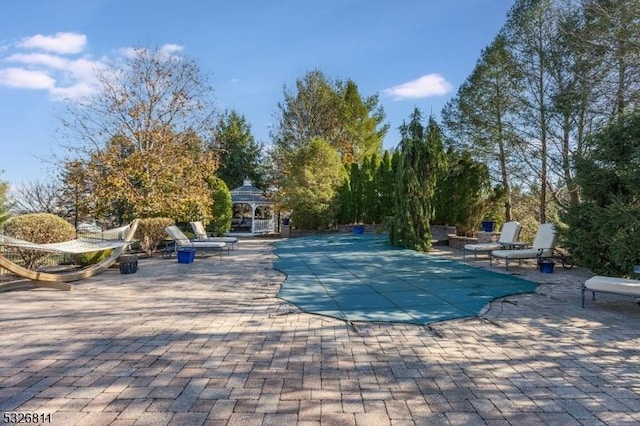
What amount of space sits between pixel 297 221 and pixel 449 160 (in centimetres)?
873

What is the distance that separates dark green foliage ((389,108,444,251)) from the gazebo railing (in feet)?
43.8

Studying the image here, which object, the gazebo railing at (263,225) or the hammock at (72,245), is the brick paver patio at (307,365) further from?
the gazebo railing at (263,225)

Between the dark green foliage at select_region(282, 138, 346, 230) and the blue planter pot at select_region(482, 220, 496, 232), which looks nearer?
the blue planter pot at select_region(482, 220, 496, 232)

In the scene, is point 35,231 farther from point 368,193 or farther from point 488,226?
point 368,193

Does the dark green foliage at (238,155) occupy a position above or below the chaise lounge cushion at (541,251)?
above

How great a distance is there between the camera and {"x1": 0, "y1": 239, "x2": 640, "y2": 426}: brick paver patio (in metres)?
2.59

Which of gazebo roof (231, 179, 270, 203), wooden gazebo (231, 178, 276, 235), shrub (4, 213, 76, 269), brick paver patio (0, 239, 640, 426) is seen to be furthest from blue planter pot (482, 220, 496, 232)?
gazebo roof (231, 179, 270, 203)

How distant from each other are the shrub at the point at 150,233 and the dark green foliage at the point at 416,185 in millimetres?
7893

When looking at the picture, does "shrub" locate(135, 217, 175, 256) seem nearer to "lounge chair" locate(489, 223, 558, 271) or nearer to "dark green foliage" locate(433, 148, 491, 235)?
"lounge chair" locate(489, 223, 558, 271)

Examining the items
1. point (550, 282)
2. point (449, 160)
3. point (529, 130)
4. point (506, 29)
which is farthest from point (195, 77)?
point (550, 282)

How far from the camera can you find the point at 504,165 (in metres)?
14.3

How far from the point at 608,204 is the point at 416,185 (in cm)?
636

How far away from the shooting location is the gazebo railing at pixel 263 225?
25.5 meters

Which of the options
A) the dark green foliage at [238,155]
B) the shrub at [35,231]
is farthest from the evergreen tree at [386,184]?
the shrub at [35,231]
